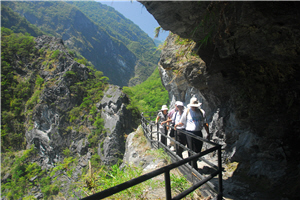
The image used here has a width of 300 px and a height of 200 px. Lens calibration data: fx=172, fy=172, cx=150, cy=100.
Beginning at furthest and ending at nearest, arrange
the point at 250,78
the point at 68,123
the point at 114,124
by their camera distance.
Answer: the point at 68,123 < the point at 114,124 < the point at 250,78

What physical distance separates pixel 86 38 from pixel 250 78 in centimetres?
12831

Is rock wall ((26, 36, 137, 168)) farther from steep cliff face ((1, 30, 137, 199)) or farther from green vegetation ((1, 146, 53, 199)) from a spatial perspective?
green vegetation ((1, 146, 53, 199))

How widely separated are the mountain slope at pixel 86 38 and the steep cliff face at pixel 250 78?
345 feet

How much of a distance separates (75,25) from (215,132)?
13299 centimetres

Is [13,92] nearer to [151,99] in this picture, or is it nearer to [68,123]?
[68,123]

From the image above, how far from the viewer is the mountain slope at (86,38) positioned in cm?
10577

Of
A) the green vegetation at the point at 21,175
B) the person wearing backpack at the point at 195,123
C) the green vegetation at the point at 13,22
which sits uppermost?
the green vegetation at the point at 13,22

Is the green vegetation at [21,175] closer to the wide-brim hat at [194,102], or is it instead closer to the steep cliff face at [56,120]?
the steep cliff face at [56,120]

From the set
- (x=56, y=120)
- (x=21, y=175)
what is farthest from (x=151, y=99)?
(x=21, y=175)

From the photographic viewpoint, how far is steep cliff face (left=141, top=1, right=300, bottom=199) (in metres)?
2.53

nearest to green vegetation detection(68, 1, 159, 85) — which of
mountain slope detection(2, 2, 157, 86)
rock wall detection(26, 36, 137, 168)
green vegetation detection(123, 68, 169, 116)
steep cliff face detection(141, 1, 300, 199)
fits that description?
mountain slope detection(2, 2, 157, 86)

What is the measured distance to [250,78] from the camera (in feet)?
15.0

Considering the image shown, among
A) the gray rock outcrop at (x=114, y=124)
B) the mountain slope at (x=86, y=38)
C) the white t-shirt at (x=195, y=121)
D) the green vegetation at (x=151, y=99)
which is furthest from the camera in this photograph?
the mountain slope at (x=86, y=38)

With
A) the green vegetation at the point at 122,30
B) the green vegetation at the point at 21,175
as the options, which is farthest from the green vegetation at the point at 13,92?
the green vegetation at the point at 122,30
